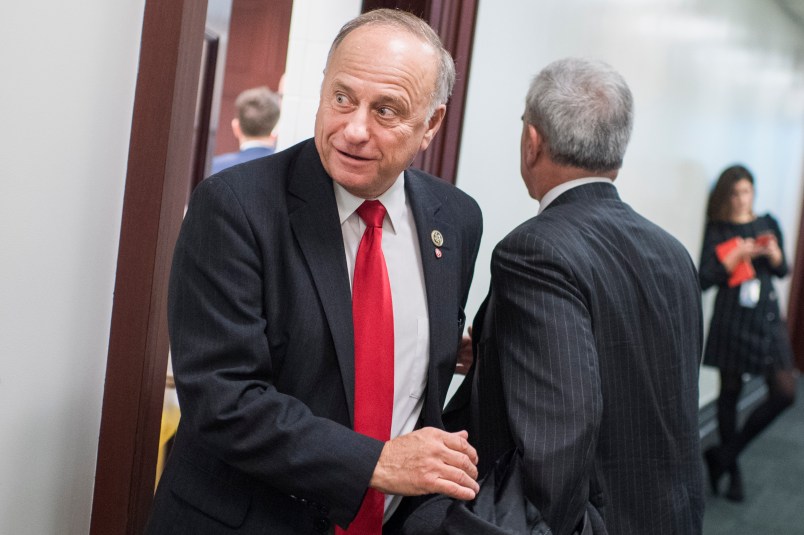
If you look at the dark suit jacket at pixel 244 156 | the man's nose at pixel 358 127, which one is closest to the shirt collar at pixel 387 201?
the man's nose at pixel 358 127

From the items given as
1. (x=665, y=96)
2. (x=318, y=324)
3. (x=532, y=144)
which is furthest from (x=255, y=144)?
(x=318, y=324)

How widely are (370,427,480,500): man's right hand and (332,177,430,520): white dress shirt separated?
0.65ft

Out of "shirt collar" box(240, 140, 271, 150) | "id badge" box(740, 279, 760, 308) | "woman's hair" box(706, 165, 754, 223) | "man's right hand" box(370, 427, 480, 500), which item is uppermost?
"woman's hair" box(706, 165, 754, 223)

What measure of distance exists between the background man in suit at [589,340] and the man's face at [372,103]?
304 mm

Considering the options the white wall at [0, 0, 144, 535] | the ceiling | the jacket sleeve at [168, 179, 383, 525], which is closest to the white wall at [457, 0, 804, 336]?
the ceiling

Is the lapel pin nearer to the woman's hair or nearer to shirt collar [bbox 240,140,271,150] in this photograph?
shirt collar [bbox 240,140,271,150]

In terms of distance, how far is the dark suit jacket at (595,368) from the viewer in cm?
154

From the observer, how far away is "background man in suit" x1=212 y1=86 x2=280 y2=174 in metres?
3.99

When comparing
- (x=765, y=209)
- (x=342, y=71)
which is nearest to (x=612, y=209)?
(x=342, y=71)

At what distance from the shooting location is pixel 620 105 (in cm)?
181

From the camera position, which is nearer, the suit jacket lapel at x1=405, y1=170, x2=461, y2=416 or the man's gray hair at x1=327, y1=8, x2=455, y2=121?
the man's gray hair at x1=327, y1=8, x2=455, y2=121

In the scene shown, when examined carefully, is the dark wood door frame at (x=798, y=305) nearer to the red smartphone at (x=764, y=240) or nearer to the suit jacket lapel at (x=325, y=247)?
the red smartphone at (x=764, y=240)

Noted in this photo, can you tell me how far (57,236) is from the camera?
156cm

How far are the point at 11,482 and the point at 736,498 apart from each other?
4.23 metres
